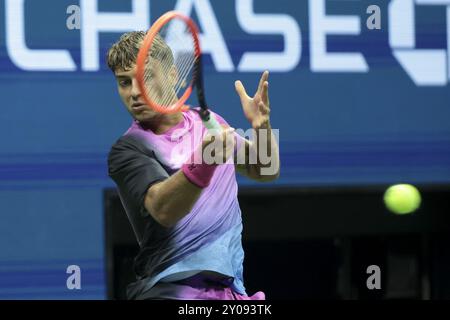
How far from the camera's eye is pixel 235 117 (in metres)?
3.84

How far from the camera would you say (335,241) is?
3.91 metres

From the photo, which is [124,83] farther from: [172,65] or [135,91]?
[172,65]

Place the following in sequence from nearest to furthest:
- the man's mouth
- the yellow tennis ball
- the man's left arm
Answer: the man's left arm < the man's mouth < the yellow tennis ball

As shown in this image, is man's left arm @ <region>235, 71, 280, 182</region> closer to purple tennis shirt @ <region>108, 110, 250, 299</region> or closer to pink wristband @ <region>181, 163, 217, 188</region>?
purple tennis shirt @ <region>108, 110, 250, 299</region>

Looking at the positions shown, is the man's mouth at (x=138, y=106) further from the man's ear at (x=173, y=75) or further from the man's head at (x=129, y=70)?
the man's ear at (x=173, y=75)

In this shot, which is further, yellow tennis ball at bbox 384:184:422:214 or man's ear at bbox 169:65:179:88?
yellow tennis ball at bbox 384:184:422:214

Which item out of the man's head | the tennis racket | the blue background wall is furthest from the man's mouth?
the tennis racket

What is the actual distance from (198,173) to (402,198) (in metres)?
1.11

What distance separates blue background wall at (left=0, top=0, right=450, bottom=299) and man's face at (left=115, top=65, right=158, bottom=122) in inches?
3.5

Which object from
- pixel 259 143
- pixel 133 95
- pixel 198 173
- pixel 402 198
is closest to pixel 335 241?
pixel 402 198

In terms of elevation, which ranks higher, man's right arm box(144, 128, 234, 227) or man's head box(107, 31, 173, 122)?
man's head box(107, 31, 173, 122)

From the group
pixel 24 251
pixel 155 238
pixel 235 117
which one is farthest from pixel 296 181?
pixel 24 251

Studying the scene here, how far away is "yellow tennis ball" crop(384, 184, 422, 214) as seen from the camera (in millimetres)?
3949

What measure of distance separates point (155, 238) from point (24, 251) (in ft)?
1.56
